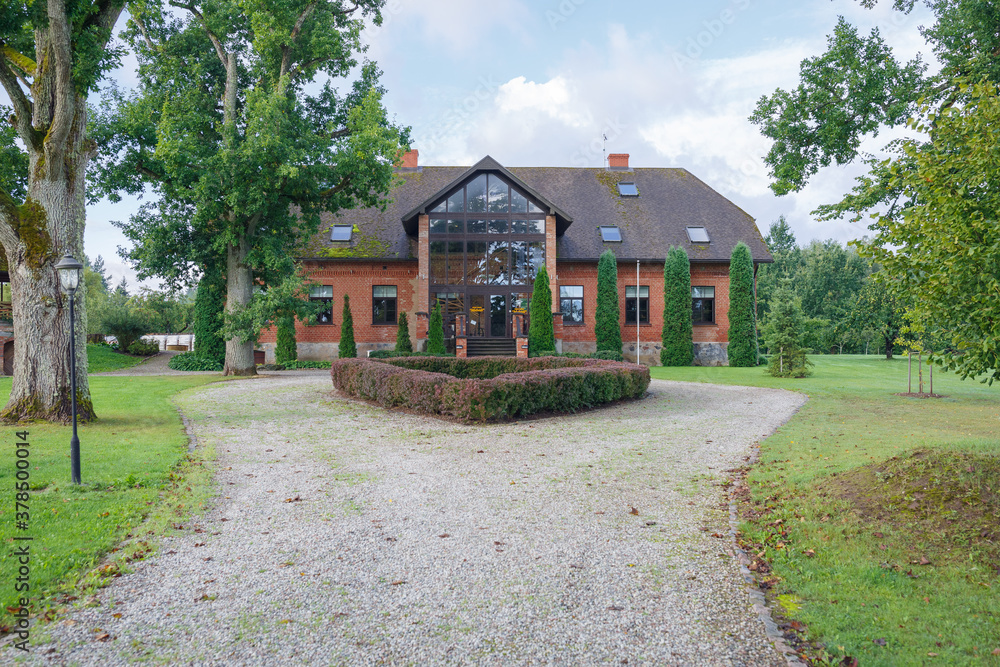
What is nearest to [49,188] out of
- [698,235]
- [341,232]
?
[341,232]

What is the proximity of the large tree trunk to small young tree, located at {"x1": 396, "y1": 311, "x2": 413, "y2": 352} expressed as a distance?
5.88 m

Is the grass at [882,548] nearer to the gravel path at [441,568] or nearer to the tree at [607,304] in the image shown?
the gravel path at [441,568]

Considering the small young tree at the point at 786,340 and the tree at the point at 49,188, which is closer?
the tree at the point at 49,188

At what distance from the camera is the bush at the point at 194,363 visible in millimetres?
23891

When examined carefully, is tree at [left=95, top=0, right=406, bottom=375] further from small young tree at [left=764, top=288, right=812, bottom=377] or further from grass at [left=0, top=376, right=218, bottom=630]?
small young tree at [left=764, top=288, right=812, bottom=377]

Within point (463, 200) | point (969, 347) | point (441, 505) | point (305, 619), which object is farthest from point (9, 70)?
point (463, 200)

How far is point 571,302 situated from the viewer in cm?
2700

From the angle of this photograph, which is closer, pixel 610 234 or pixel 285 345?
pixel 285 345

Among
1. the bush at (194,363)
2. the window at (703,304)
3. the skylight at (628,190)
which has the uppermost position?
the skylight at (628,190)

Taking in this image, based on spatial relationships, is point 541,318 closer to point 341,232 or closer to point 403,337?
point 403,337

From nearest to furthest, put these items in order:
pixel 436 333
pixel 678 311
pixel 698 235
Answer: pixel 436 333 → pixel 678 311 → pixel 698 235

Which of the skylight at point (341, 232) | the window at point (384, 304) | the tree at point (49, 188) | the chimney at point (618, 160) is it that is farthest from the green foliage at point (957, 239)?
the chimney at point (618, 160)

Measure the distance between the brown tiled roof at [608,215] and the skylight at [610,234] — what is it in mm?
244

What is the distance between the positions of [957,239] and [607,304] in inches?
842
